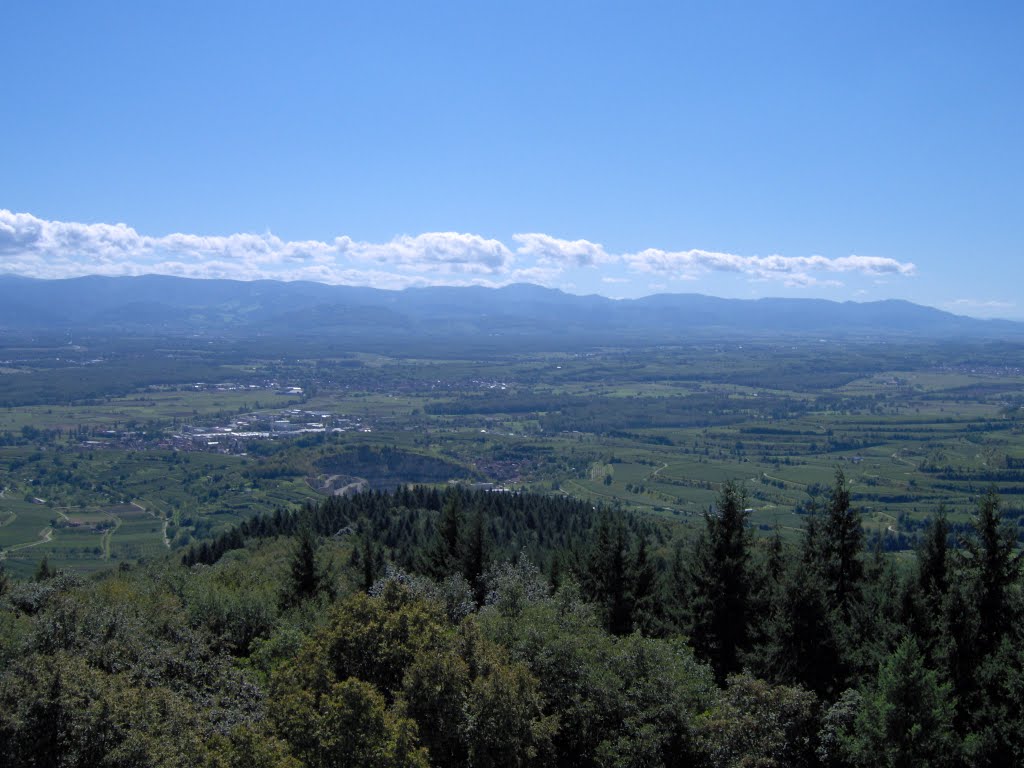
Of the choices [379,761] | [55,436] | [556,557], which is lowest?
[55,436]

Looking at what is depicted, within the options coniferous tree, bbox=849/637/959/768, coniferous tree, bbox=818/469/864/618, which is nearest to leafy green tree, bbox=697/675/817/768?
coniferous tree, bbox=849/637/959/768

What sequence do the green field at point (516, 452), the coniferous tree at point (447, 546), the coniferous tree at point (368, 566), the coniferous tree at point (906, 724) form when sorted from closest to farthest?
the coniferous tree at point (906, 724), the coniferous tree at point (368, 566), the coniferous tree at point (447, 546), the green field at point (516, 452)

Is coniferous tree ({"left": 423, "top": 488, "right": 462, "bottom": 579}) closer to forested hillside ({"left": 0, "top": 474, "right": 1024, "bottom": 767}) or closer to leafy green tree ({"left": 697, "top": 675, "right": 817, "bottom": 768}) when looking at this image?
forested hillside ({"left": 0, "top": 474, "right": 1024, "bottom": 767})

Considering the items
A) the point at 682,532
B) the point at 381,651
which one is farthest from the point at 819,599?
the point at 682,532

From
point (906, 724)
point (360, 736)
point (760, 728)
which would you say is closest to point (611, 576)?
point (760, 728)

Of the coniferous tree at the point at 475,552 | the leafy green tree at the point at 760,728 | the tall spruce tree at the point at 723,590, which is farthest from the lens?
the coniferous tree at the point at 475,552

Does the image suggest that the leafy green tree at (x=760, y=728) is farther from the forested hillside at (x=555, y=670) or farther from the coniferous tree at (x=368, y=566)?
the coniferous tree at (x=368, y=566)

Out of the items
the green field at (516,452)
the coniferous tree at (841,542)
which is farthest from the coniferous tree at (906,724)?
the green field at (516,452)

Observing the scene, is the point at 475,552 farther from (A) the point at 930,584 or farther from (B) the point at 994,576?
(B) the point at 994,576

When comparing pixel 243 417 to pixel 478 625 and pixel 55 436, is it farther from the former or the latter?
pixel 478 625
